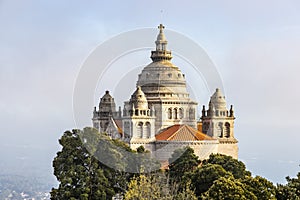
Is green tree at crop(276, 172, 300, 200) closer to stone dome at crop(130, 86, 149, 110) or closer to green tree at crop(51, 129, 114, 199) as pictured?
green tree at crop(51, 129, 114, 199)

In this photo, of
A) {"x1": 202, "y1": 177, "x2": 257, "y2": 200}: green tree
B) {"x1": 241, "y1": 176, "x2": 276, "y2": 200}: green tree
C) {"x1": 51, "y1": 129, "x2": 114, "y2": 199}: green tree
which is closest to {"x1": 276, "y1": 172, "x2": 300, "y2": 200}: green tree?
{"x1": 241, "y1": 176, "x2": 276, "y2": 200}: green tree

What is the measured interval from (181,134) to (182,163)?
11.2 m

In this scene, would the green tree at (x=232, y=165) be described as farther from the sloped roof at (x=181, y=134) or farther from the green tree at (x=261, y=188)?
the green tree at (x=261, y=188)

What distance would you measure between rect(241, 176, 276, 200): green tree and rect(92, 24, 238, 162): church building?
30.7m

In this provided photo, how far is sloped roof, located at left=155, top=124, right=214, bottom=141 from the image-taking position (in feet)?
277

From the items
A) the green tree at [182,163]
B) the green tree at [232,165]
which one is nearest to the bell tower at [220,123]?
the green tree at [182,163]

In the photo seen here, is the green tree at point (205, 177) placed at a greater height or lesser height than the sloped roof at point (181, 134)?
lesser

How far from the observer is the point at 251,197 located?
50.5m

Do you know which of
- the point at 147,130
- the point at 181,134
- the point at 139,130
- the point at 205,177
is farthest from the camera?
the point at 147,130

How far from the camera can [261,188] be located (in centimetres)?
5191

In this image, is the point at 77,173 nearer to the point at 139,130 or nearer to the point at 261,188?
the point at 261,188

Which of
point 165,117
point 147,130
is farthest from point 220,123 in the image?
point 147,130

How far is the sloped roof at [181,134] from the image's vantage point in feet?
277

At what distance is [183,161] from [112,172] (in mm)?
9926
